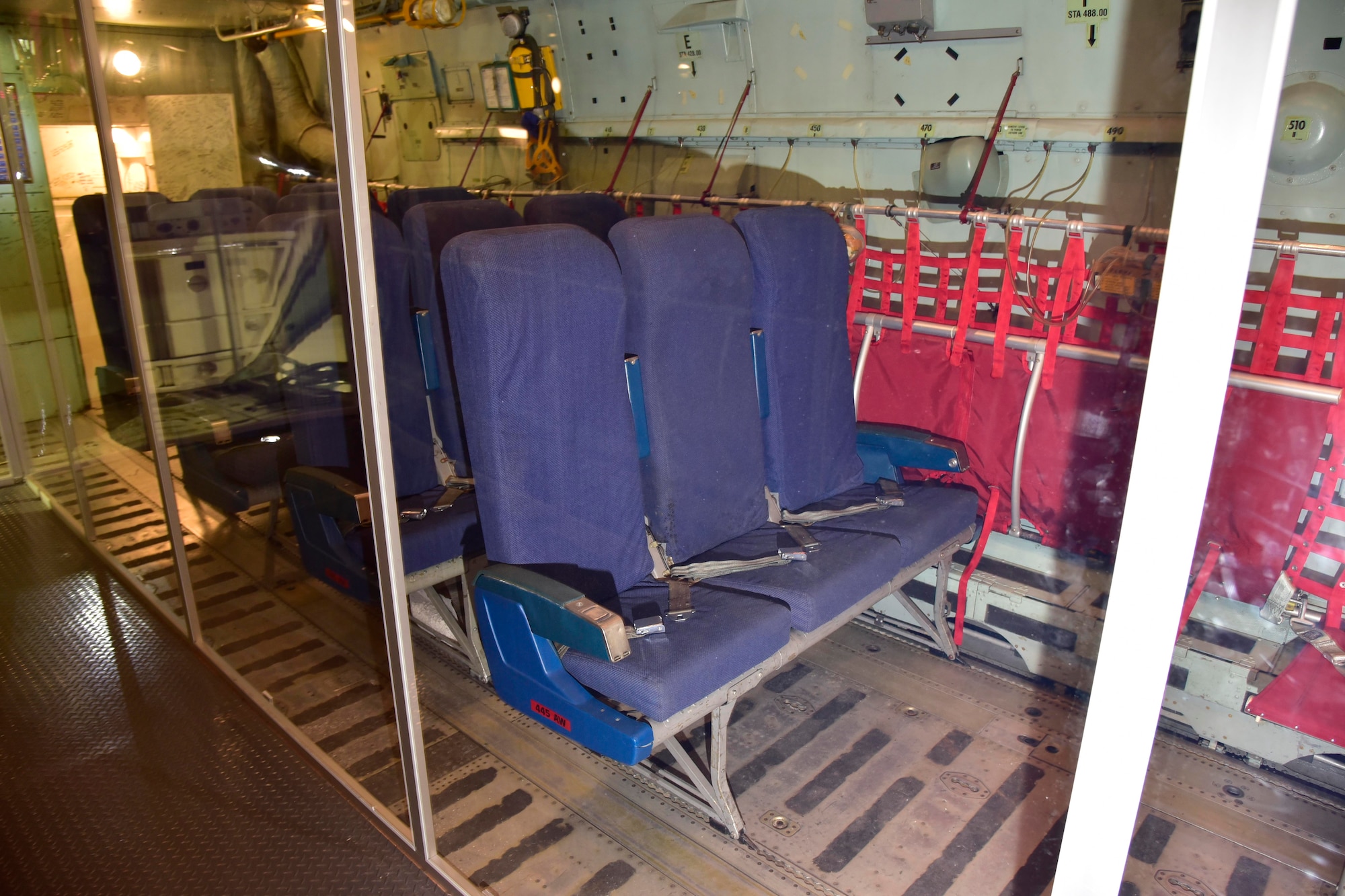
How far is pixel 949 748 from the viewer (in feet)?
8.53

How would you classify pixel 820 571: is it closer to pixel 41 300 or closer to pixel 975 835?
pixel 975 835

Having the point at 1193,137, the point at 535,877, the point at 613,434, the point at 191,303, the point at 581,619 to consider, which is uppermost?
the point at 1193,137

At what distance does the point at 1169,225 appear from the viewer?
101 centimetres

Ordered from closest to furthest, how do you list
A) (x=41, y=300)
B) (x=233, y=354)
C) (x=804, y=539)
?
1. (x=804, y=539)
2. (x=233, y=354)
3. (x=41, y=300)

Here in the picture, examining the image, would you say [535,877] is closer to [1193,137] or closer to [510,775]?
[510,775]

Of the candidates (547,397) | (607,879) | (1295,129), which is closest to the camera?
(1295,129)

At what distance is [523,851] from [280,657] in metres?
1.26

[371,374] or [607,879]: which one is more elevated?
[371,374]

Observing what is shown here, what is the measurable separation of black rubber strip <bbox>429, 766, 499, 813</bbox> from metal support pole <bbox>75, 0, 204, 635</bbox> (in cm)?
126

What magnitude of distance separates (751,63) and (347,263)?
3.23 m

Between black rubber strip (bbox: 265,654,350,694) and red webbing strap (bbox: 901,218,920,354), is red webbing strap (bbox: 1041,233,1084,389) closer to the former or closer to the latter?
red webbing strap (bbox: 901,218,920,354)

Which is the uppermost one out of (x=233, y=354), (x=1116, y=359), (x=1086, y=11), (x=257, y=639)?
(x=1086, y=11)

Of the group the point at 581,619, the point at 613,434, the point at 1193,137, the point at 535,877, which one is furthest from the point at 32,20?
the point at 1193,137

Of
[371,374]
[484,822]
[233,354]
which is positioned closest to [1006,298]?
[371,374]
